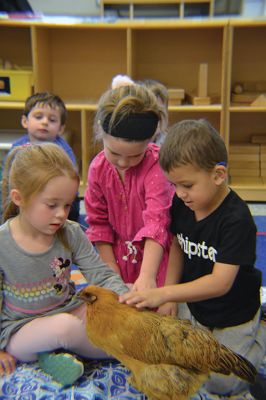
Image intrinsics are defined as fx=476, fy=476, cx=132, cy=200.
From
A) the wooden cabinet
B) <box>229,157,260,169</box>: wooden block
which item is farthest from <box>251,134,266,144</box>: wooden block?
<box>229,157,260,169</box>: wooden block

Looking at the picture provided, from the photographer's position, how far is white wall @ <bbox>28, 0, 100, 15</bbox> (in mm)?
3580

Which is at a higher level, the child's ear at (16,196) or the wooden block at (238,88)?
the wooden block at (238,88)

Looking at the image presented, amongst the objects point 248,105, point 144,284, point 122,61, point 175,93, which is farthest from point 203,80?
point 144,284

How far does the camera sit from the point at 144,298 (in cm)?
105

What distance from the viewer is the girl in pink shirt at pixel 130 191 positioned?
1.29 m

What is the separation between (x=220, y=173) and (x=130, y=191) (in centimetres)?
41

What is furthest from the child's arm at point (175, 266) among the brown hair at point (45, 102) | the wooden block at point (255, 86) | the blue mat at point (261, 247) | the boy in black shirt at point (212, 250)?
the wooden block at point (255, 86)

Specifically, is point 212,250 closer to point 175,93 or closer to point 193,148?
point 193,148

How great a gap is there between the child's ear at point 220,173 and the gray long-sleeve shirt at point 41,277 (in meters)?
0.37

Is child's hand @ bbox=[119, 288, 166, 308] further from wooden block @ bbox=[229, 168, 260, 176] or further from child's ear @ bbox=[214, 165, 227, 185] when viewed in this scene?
wooden block @ bbox=[229, 168, 260, 176]

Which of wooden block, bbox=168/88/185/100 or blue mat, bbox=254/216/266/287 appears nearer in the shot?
blue mat, bbox=254/216/266/287

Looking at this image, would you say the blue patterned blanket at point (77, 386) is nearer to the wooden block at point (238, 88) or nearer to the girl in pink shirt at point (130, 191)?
the girl in pink shirt at point (130, 191)

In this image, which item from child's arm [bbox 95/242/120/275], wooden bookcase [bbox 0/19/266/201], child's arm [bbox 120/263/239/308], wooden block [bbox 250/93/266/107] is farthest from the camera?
wooden bookcase [bbox 0/19/266/201]

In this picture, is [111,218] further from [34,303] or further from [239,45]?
[239,45]
